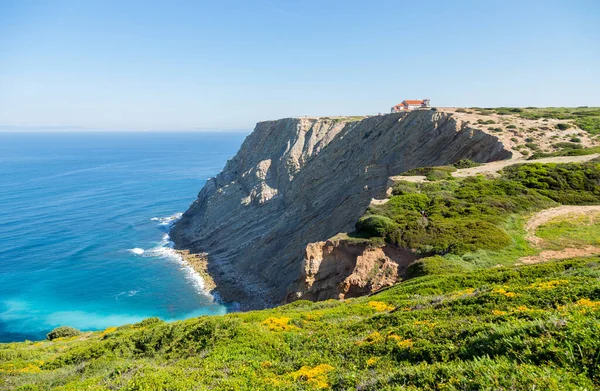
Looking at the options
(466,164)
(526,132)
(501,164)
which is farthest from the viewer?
(526,132)

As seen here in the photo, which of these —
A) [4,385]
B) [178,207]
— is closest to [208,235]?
[178,207]

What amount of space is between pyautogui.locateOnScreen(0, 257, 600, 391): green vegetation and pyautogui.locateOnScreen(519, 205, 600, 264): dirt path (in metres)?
3.64

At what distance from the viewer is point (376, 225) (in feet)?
77.7

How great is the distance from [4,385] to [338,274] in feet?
57.7

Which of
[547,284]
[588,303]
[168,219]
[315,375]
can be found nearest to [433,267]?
[547,284]

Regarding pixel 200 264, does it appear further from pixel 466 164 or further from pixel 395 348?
pixel 395 348

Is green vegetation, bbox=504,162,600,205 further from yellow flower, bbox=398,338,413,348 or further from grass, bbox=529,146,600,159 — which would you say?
yellow flower, bbox=398,338,413,348

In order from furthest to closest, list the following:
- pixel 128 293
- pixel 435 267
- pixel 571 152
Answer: pixel 128 293 < pixel 571 152 < pixel 435 267

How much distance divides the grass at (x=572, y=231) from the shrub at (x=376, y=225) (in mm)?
8534

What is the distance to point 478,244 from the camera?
20531 millimetres

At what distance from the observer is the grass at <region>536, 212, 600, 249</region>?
1961 cm

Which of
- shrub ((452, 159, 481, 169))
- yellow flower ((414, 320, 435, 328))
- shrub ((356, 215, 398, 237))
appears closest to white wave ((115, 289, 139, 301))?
shrub ((356, 215, 398, 237))

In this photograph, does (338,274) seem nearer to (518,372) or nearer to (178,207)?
(518,372)

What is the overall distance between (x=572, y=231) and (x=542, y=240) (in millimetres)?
2152
